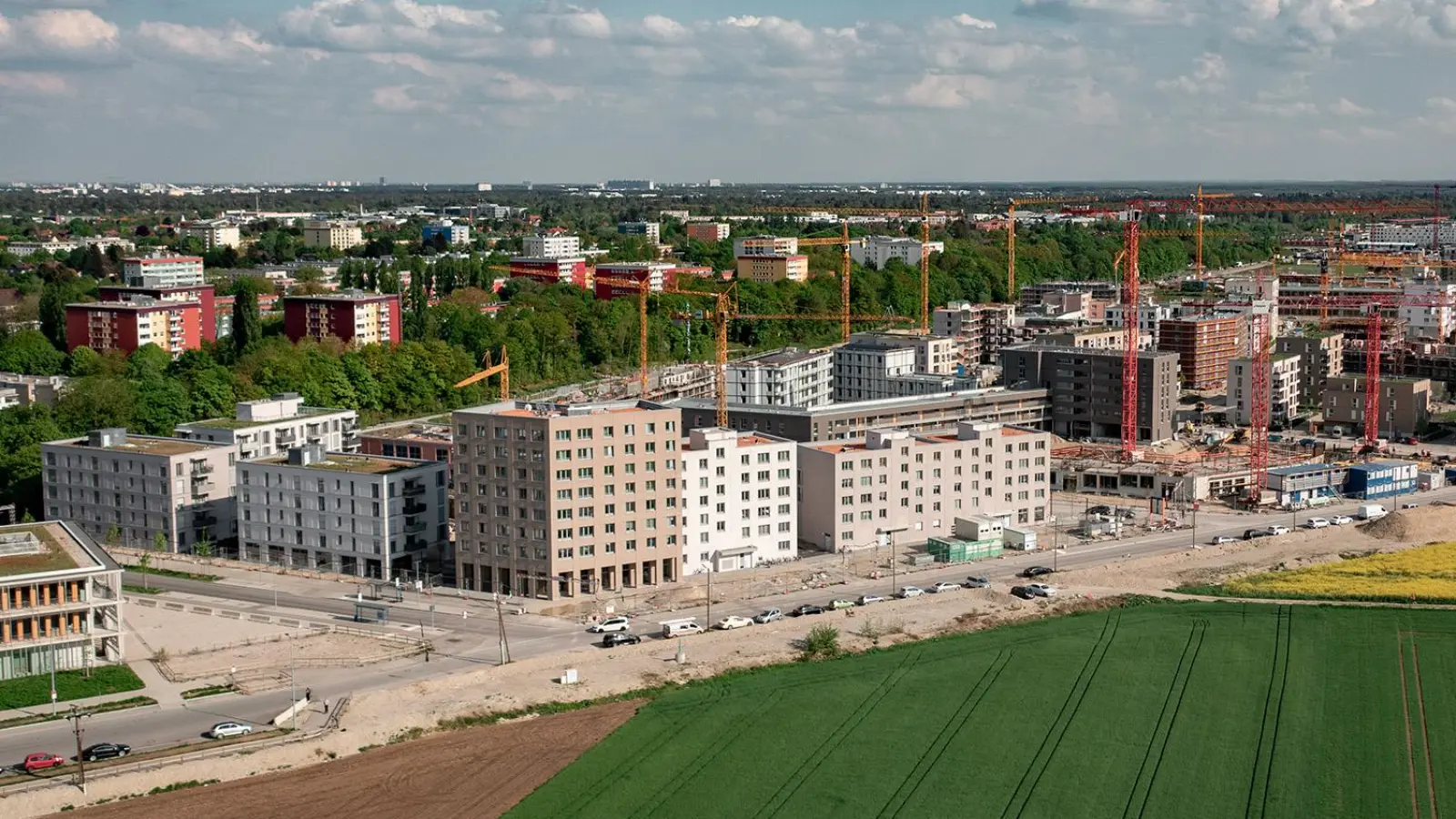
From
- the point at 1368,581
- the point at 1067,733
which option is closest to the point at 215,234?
the point at 1368,581

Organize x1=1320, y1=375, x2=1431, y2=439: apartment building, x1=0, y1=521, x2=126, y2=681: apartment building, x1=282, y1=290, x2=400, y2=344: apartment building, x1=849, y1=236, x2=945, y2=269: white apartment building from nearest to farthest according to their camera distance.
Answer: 1. x1=0, y1=521, x2=126, y2=681: apartment building
2. x1=1320, y1=375, x2=1431, y2=439: apartment building
3. x1=282, y1=290, x2=400, y2=344: apartment building
4. x1=849, y1=236, x2=945, y2=269: white apartment building

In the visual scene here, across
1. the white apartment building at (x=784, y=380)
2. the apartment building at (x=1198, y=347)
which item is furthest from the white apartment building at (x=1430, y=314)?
the white apartment building at (x=784, y=380)

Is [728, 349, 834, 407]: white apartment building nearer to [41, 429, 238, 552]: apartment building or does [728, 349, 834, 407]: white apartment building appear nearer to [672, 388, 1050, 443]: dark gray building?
[672, 388, 1050, 443]: dark gray building

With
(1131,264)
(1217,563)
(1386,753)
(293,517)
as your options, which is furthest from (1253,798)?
(1131,264)

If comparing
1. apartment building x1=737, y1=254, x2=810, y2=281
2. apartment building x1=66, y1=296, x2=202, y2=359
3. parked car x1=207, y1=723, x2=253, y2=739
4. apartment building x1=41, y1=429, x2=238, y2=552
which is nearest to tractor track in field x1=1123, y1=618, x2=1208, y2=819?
parked car x1=207, y1=723, x2=253, y2=739

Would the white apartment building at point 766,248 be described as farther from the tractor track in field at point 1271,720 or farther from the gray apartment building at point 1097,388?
the tractor track in field at point 1271,720

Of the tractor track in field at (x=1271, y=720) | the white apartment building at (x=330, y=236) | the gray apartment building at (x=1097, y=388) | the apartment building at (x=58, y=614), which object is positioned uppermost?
the white apartment building at (x=330, y=236)
